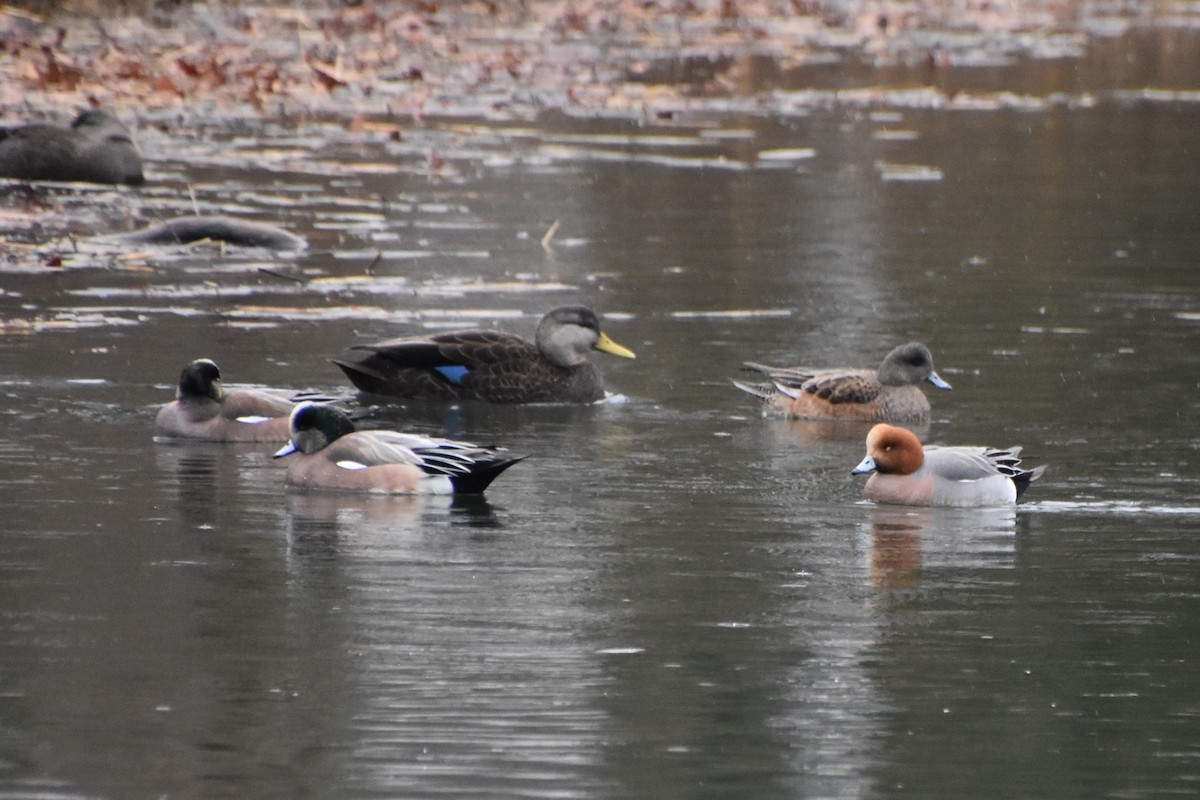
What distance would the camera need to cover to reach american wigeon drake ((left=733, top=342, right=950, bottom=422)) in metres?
13.2

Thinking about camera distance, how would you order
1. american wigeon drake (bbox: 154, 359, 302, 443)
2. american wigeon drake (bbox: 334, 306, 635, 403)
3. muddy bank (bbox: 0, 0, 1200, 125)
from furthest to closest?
muddy bank (bbox: 0, 0, 1200, 125), american wigeon drake (bbox: 334, 306, 635, 403), american wigeon drake (bbox: 154, 359, 302, 443)

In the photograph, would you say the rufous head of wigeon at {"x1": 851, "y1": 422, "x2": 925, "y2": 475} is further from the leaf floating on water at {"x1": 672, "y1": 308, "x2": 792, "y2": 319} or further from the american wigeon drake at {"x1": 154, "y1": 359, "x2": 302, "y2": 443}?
the leaf floating on water at {"x1": 672, "y1": 308, "x2": 792, "y2": 319}

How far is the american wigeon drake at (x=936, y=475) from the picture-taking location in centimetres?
1077

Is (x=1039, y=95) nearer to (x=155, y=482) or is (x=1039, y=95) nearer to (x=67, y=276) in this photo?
(x=67, y=276)

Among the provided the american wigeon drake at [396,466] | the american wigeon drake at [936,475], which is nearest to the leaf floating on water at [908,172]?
the american wigeon drake at [936,475]

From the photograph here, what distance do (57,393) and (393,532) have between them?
3.41 metres

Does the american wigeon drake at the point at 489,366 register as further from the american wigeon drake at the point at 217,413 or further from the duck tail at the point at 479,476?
the duck tail at the point at 479,476

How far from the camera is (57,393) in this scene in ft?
41.9

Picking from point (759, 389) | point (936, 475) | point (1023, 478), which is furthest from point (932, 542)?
point (759, 389)

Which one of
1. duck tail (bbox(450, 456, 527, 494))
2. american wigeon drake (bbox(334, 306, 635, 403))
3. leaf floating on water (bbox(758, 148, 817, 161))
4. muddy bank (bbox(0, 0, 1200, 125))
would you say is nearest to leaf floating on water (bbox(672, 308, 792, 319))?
american wigeon drake (bbox(334, 306, 635, 403))

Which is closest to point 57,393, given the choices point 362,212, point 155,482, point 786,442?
point 155,482

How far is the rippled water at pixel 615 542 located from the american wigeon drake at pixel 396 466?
0.15m

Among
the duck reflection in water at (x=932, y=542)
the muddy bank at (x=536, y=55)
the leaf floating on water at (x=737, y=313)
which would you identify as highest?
the muddy bank at (x=536, y=55)

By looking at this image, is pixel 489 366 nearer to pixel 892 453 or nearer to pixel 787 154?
pixel 892 453
